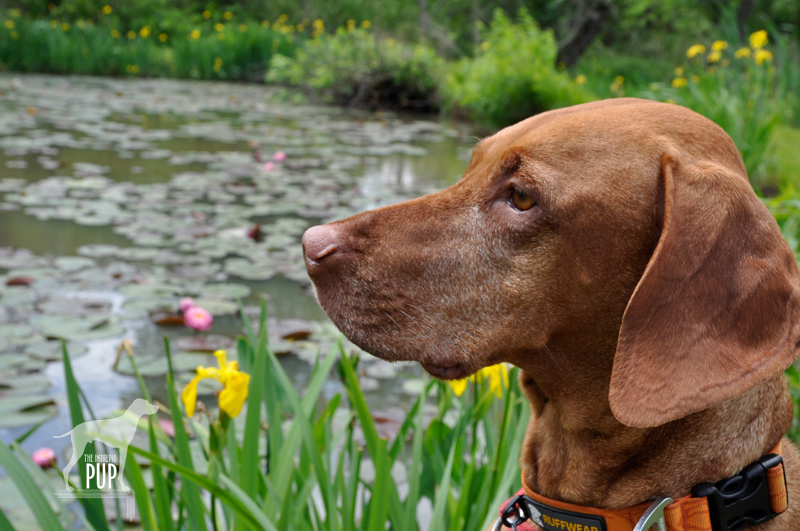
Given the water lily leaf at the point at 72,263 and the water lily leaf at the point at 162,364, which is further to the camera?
the water lily leaf at the point at 72,263

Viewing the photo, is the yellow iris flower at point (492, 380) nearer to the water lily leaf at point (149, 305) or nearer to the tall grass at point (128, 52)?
the water lily leaf at point (149, 305)

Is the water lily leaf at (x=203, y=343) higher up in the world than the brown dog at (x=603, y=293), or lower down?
lower down

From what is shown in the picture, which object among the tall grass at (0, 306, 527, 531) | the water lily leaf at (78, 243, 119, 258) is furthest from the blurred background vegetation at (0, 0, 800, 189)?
the water lily leaf at (78, 243, 119, 258)

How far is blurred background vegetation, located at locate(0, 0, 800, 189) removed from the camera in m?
5.30

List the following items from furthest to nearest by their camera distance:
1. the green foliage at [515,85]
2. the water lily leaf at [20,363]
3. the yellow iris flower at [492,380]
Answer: the green foliage at [515,85] < the water lily leaf at [20,363] < the yellow iris flower at [492,380]

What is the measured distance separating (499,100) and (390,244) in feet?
29.3

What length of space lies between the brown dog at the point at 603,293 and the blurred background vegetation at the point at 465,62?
3.36 metres

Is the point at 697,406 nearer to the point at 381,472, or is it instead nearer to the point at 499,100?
the point at 381,472

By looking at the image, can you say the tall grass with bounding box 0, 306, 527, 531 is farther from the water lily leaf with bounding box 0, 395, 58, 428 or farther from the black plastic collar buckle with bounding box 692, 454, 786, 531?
the water lily leaf with bounding box 0, 395, 58, 428

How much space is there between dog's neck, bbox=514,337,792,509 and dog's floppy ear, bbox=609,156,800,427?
6cm

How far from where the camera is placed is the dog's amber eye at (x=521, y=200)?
143 centimetres

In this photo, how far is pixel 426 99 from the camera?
12.8 m

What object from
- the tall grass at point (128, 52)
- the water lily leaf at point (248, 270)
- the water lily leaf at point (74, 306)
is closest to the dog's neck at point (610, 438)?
the water lily leaf at point (74, 306)

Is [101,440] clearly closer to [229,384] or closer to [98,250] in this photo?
[229,384]
